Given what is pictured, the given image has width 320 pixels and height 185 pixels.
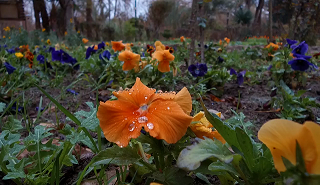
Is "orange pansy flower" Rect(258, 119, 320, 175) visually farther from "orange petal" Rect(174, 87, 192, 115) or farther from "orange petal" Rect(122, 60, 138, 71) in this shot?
"orange petal" Rect(122, 60, 138, 71)

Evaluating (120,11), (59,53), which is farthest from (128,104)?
(120,11)

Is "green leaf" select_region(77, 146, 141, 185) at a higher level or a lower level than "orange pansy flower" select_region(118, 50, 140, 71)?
lower

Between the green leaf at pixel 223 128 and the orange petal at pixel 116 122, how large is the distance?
176mm

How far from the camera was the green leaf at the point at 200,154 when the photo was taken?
50 cm

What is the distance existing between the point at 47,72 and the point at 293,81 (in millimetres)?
2891

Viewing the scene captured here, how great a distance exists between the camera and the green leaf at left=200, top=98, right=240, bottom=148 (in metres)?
0.61

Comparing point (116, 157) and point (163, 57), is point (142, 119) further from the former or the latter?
point (163, 57)

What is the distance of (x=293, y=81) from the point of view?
262 centimetres

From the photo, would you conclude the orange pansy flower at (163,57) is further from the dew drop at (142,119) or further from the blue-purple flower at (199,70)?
the dew drop at (142,119)

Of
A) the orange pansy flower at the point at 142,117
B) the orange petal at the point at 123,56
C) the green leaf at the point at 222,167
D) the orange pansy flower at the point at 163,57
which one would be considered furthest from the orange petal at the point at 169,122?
the orange petal at the point at 123,56

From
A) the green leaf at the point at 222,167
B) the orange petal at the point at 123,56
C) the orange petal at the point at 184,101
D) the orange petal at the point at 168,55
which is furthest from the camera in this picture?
the orange petal at the point at 123,56

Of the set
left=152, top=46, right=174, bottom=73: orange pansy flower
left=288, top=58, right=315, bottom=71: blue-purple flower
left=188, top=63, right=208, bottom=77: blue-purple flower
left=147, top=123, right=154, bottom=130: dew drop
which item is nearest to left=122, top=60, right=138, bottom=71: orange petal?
left=152, top=46, right=174, bottom=73: orange pansy flower

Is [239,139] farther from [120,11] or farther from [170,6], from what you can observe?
[120,11]

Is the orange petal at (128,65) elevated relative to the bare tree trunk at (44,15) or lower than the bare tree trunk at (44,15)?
lower
